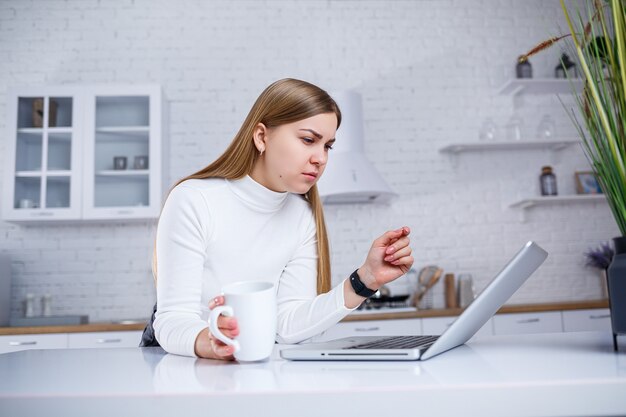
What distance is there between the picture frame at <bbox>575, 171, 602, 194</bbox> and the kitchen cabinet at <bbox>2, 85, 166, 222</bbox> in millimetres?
2998

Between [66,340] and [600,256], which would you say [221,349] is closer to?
→ [66,340]

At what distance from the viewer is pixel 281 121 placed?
1421 mm

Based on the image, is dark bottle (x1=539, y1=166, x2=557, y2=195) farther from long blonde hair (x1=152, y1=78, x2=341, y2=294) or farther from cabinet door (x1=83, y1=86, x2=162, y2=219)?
long blonde hair (x1=152, y1=78, x2=341, y2=294)

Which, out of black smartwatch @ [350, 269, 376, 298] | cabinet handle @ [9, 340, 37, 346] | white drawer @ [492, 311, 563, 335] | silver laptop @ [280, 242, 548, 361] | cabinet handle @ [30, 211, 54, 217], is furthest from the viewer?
cabinet handle @ [30, 211, 54, 217]

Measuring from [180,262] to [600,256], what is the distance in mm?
3572

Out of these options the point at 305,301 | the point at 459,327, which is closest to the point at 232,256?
the point at 305,301

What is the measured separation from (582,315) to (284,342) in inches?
104

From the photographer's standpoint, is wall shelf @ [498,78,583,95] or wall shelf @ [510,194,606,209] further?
wall shelf @ [498,78,583,95]

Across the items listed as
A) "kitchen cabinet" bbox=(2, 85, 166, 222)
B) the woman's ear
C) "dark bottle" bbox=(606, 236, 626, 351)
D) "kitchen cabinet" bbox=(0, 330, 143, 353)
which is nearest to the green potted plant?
"dark bottle" bbox=(606, 236, 626, 351)

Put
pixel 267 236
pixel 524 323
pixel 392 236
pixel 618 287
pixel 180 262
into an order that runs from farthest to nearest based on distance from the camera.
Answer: pixel 524 323
pixel 267 236
pixel 180 262
pixel 392 236
pixel 618 287

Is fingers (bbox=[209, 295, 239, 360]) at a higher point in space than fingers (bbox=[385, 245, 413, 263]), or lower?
lower

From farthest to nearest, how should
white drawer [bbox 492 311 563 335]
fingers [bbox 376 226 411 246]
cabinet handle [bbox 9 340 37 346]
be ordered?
white drawer [bbox 492 311 563 335], cabinet handle [bbox 9 340 37 346], fingers [bbox 376 226 411 246]

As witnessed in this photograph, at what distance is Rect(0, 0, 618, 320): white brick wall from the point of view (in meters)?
4.07

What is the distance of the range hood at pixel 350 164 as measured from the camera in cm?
342
